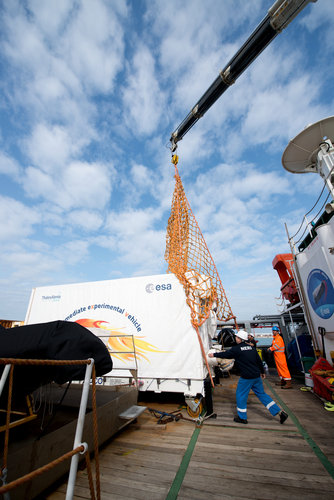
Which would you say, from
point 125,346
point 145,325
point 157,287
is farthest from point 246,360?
point 125,346

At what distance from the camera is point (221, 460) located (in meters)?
2.96

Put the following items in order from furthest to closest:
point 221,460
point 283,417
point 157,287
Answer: point 157,287 → point 283,417 → point 221,460

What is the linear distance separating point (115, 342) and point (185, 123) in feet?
21.9

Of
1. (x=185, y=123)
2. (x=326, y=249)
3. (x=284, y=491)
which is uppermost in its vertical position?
(x=185, y=123)

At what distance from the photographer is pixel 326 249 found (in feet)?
17.5

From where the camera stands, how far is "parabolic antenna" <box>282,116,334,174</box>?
5770 mm

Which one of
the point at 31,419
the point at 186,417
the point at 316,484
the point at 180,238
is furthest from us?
the point at 180,238

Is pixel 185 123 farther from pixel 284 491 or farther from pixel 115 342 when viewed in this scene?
pixel 284 491

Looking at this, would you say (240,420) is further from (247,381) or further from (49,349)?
(49,349)

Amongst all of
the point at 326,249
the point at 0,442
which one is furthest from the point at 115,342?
the point at 326,249

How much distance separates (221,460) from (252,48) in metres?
7.74

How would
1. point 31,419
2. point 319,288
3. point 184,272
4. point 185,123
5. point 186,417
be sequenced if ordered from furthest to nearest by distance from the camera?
1. point 185,123
2. point 319,288
3. point 184,272
4. point 186,417
5. point 31,419

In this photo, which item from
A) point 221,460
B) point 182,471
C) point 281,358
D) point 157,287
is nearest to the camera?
point 182,471

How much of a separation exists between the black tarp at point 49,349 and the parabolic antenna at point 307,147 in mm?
7188
